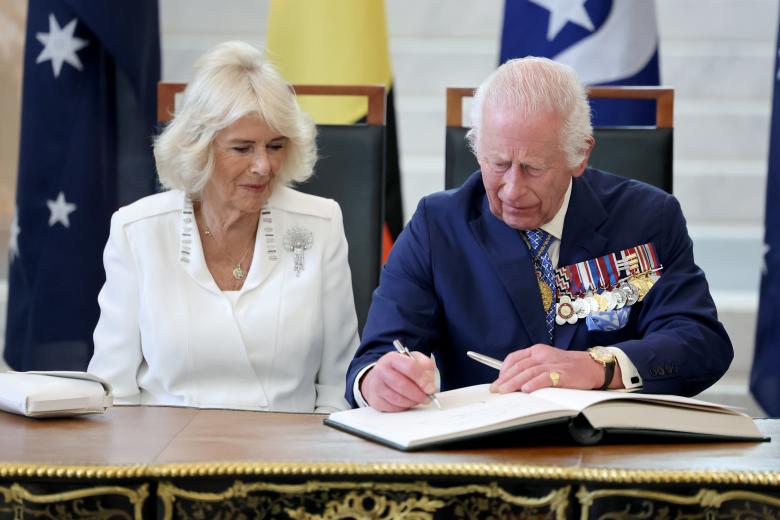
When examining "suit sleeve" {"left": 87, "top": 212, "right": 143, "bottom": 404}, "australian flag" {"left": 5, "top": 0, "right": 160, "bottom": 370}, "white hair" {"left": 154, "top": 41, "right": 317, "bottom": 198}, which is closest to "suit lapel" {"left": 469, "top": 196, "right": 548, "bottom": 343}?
"white hair" {"left": 154, "top": 41, "right": 317, "bottom": 198}

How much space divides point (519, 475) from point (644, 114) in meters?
2.09

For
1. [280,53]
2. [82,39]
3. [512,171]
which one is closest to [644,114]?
[280,53]

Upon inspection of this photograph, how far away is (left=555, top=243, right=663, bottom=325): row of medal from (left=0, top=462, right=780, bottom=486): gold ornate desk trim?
26.6 inches

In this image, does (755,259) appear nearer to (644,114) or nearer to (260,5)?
(644,114)

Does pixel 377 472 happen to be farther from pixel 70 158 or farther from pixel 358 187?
pixel 70 158

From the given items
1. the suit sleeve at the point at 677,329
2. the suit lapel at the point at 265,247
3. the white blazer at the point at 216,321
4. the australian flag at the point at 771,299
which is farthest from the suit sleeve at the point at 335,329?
the australian flag at the point at 771,299

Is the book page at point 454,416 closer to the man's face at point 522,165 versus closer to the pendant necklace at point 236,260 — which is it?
the man's face at point 522,165

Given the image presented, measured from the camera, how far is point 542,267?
77.2 inches

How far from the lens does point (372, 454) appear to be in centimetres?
135

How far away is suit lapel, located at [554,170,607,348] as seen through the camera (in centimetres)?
196

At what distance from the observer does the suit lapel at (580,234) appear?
6.44 feet

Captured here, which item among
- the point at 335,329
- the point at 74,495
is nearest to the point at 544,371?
the point at 74,495

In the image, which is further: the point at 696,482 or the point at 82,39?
the point at 82,39

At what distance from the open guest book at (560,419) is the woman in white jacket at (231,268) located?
2.40 feet
